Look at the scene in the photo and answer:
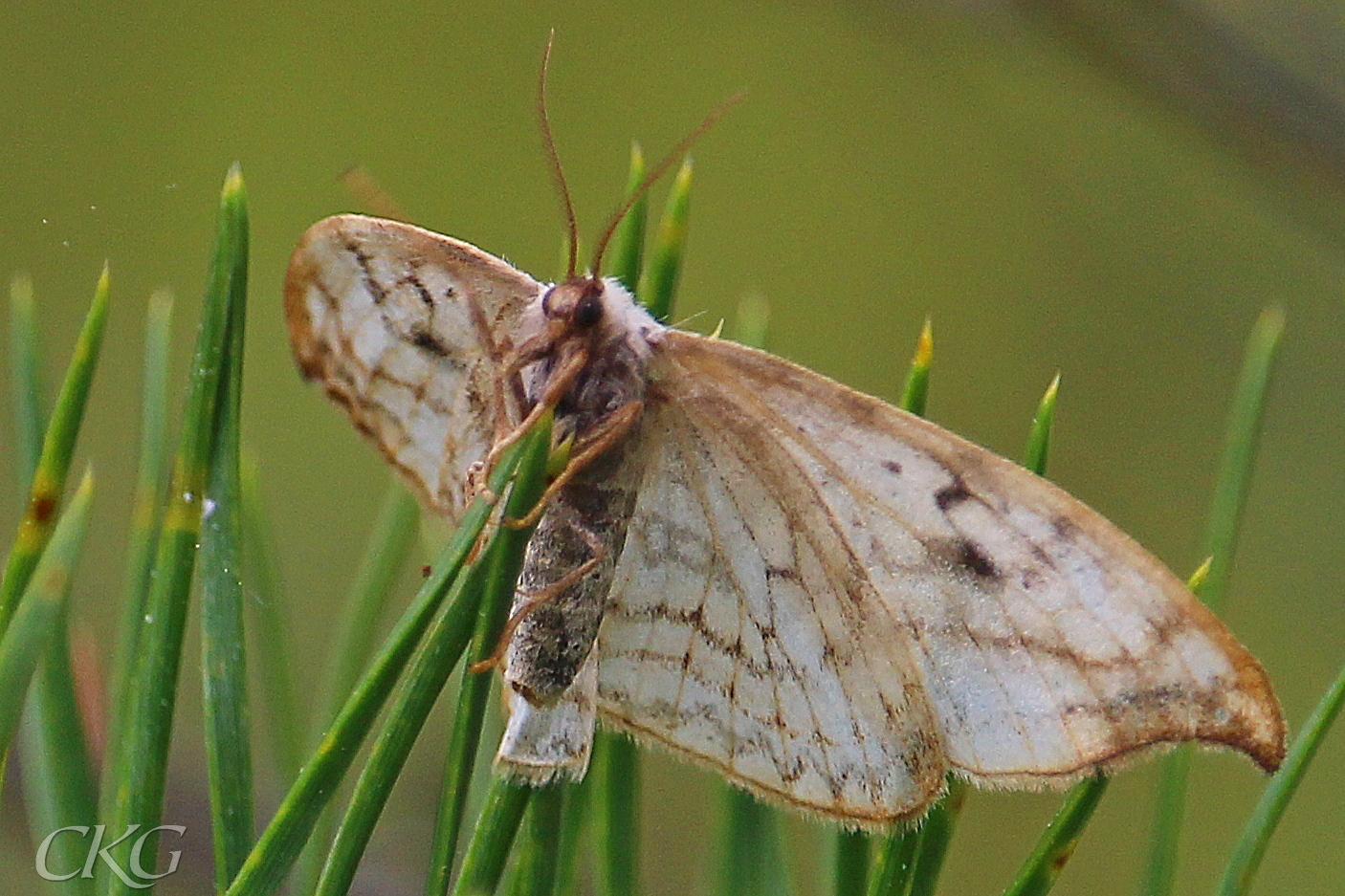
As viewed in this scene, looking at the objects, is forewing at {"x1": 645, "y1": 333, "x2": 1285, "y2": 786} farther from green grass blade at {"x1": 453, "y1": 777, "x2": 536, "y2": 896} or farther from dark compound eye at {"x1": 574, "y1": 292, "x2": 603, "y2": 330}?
green grass blade at {"x1": 453, "y1": 777, "x2": 536, "y2": 896}

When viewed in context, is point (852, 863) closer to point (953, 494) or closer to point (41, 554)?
point (953, 494)

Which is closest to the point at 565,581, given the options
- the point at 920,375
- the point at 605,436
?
the point at 605,436

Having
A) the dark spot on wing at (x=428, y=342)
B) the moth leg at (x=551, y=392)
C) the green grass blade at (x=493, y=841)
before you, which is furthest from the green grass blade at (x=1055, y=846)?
the dark spot on wing at (x=428, y=342)

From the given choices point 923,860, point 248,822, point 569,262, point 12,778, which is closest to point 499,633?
point 248,822

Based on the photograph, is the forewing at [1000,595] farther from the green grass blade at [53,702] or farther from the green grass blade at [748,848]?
the green grass blade at [53,702]

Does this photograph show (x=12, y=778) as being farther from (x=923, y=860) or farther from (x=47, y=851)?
(x=923, y=860)
